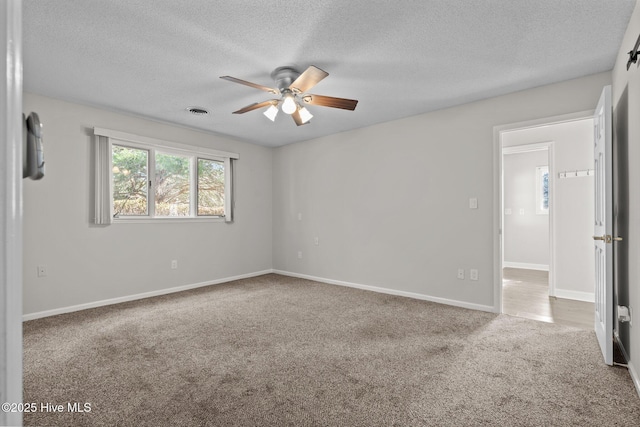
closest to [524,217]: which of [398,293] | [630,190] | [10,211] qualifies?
[398,293]

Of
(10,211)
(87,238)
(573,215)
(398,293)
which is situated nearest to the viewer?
(10,211)

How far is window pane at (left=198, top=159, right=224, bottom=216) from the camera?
16.2 ft

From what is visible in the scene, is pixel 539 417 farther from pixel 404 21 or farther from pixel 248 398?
pixel 404 21

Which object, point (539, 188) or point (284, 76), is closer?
point (284, 76)

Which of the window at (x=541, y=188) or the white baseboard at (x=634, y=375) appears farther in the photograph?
the window at (x=541, y=188)

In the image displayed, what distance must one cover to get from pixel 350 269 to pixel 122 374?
322cm

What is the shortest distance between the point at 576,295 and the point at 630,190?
2491mm

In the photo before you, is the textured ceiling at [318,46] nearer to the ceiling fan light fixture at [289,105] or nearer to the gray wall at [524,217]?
the ceiling fan light fixture at [289,105]

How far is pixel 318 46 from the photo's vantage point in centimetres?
245

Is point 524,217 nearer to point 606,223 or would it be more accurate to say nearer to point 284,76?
point 606,223

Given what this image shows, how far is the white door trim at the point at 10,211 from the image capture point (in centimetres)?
41

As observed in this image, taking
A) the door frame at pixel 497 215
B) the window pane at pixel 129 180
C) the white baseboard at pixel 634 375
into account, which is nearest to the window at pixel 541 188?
the door frame at pixel 497 215

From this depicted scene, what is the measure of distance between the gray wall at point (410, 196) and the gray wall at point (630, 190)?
2.12ft

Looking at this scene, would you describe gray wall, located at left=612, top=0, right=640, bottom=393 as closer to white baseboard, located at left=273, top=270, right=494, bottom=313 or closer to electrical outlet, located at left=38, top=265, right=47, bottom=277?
white baseboard, located at left=273, top=270, right=494, bottom=313
